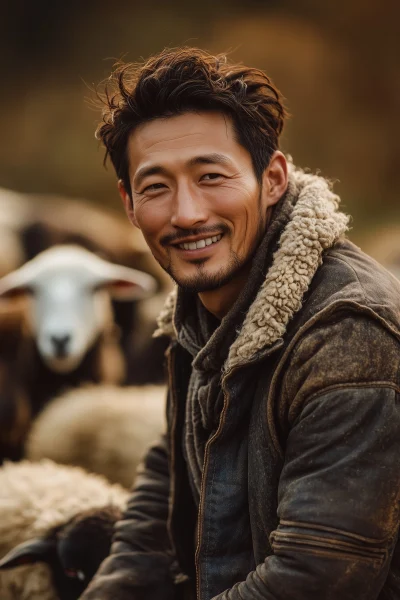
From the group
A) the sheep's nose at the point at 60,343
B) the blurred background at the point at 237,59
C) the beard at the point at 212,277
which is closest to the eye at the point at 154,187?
the beard at the point at 212,277

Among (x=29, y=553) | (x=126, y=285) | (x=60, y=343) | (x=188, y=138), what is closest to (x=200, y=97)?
(x=188, y=138)

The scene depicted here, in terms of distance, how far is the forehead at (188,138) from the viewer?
1.94 m

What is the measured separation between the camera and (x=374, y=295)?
5.71 feet

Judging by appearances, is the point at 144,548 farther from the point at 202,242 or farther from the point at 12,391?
the point at 12,391

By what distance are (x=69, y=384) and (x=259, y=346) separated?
10.8 feet

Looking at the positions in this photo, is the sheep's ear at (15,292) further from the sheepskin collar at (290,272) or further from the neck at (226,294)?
the sheepskin collar at (290,272)

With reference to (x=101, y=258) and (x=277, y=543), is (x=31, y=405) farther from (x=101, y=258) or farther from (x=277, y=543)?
(x=277, y=543)

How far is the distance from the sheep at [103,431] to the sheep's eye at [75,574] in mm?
1132

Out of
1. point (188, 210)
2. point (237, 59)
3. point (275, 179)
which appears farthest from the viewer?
point (237, 59)

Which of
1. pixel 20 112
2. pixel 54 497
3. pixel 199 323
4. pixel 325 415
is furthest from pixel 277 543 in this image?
pixel 20 112

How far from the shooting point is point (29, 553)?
8.47 feet

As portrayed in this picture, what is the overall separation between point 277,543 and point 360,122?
7.60 m

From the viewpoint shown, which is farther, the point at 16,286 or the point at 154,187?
the point at 16,286

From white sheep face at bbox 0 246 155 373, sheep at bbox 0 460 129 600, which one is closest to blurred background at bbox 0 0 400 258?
white sheep face at bbox 0 246 155 373
